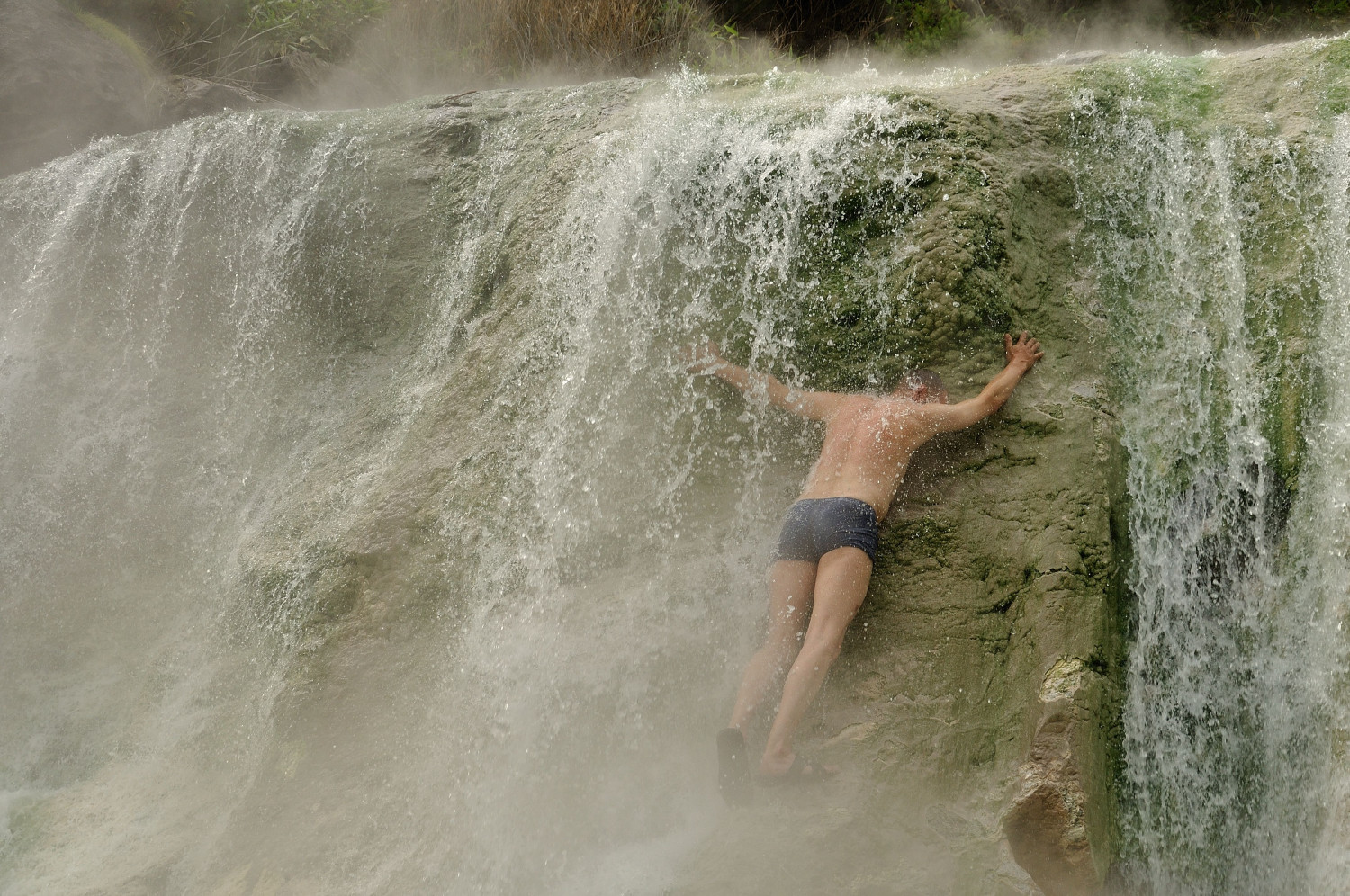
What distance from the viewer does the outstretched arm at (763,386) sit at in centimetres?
412

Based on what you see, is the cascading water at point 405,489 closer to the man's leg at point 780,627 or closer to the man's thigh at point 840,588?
the man's leg at point 780,627

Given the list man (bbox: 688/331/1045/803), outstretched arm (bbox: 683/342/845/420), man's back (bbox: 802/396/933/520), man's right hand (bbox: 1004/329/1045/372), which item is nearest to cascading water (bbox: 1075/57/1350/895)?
man's right hand (bbox: 1004/329/1045/372)

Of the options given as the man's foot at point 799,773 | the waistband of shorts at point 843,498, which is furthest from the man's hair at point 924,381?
the man's foot at point 799,773

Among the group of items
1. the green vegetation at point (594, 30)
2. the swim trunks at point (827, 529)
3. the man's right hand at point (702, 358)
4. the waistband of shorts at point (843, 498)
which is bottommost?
the swim trunks at point (827, 529)

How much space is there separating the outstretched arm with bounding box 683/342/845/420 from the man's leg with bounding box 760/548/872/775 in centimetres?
69

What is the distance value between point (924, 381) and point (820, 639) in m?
1.13

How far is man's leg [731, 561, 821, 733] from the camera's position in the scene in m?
3.62

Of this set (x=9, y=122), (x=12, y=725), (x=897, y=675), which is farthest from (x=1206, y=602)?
(x=9, y=122)

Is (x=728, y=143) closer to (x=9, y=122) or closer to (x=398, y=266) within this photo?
(x=398, y=266)

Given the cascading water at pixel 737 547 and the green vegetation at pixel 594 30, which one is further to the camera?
the green vegetation at pixel 594 30

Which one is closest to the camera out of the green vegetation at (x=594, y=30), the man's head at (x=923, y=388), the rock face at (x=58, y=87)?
the man's head at (x=923, y=388)

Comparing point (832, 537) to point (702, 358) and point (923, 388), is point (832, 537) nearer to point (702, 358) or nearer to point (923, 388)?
point (923, 388)

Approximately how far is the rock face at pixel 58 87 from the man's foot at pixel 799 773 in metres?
7.86

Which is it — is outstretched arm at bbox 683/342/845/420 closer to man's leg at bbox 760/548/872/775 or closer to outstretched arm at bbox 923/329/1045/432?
outstretched arm at bbox 923/329/1045/432
